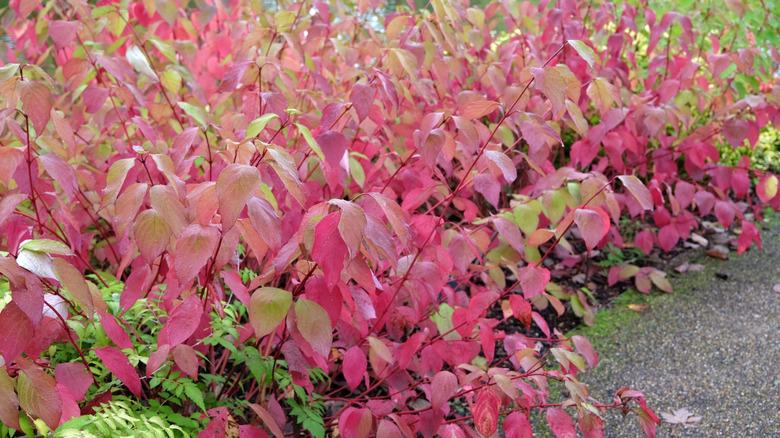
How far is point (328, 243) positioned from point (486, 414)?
21.6 inches

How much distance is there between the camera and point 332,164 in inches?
58.1

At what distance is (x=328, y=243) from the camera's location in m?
1.05

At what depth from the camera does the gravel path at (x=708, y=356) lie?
1968mm

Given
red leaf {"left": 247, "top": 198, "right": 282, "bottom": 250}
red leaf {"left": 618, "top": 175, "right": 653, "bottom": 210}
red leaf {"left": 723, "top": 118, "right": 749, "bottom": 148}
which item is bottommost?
red leaf {"left": 723, "top": 118, "right": 749, "bottom": 148}

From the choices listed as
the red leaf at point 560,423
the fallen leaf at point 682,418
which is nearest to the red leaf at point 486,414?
the red leaf at point 560,423

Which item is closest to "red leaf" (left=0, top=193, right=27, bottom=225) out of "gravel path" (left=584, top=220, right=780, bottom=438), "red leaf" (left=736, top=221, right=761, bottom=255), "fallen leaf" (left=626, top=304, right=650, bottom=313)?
"gravel path" (left=584, top=220, right=780, bottom=438)

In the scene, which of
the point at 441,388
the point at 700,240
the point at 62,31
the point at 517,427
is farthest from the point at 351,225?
the point at 700,240

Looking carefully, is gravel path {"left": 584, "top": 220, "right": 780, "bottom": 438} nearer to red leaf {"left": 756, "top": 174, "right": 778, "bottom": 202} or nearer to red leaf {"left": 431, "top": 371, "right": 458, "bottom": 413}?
red leaf {"left": 756, "top": 174, "right": 778, "bottom": 202}

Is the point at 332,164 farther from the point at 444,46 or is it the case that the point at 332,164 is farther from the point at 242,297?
the point at 444,46

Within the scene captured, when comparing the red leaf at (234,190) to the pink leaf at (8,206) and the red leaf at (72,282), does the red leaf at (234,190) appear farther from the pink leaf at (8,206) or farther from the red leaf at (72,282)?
the pink leaf at (8,206)

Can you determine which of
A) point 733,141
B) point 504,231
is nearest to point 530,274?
point 504,231

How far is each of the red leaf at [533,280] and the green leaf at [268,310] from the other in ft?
2.15

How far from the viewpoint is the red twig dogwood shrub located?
3.71ft

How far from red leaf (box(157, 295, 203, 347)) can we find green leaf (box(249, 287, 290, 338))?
0.36 feet
